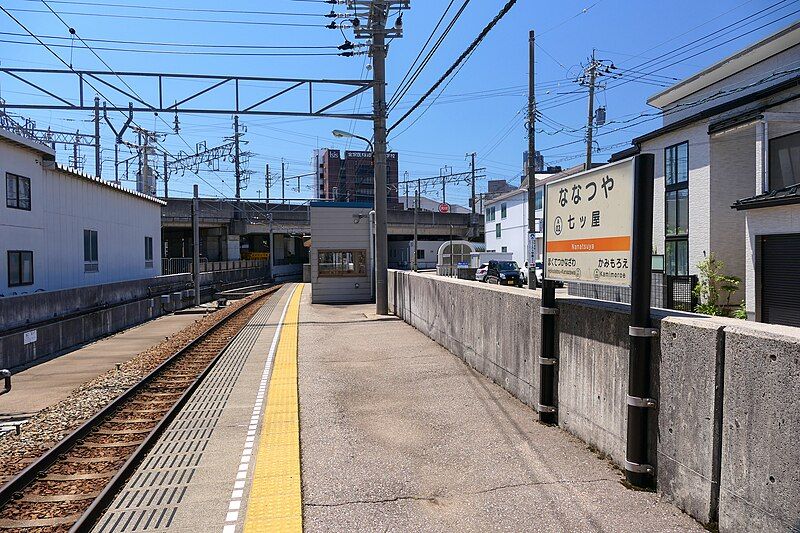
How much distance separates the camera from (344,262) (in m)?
26.4

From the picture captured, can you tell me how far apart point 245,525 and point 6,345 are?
10.9 m

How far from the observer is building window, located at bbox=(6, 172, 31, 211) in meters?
17.1

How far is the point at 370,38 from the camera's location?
18891 mm

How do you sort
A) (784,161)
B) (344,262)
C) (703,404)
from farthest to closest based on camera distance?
(344,262)
(784,161)
(703,404)

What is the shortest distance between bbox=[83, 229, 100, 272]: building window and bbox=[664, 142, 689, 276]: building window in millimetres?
22434

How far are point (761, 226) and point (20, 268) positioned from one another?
2124 centimetres

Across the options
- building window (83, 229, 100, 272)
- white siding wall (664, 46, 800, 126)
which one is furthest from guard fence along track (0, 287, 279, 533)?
white siding wall (664, 46, 800, 126)

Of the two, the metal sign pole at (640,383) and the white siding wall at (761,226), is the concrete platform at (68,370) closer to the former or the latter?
the metal sign pole at (640,383)

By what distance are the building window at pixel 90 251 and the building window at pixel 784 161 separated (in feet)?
77.7

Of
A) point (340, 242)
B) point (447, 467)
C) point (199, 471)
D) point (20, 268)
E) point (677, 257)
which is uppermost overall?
point (340, 242)

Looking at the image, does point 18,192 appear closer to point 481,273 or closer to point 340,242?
point 340,242

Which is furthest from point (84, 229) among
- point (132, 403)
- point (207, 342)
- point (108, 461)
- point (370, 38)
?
point (108, 461)

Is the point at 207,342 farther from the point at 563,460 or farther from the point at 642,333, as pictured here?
the point at 642,333

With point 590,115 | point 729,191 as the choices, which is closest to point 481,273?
point 590,115
